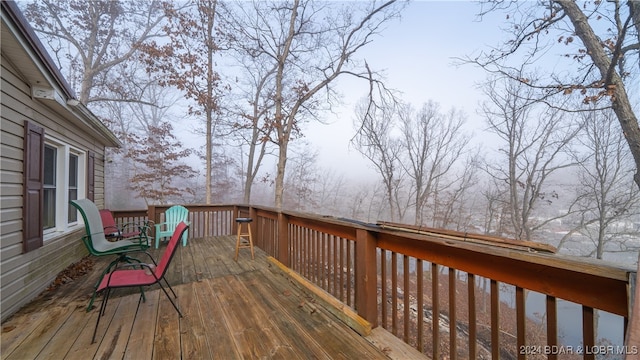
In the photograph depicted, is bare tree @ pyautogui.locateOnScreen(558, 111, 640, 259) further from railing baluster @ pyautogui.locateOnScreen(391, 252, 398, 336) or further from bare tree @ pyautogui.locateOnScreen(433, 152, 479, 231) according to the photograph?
railing baluster @ pyautogui.locateOnScreen(391, 252, 398, 336)

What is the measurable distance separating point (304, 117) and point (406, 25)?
447cm

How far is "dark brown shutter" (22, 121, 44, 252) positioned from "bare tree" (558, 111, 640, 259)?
14.7 m

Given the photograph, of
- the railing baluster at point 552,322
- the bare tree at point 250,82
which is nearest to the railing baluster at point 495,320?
the railing baluster at point 552,322

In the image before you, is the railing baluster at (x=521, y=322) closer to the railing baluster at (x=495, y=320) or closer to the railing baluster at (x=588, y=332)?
the railing baluster at (x=495, y=320)

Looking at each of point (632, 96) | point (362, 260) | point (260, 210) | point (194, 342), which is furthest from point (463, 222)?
point (194, 342)

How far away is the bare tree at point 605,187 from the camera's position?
336 inches

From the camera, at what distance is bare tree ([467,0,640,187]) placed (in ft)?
15.5

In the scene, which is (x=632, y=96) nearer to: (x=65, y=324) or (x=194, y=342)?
(x=194, y=342)

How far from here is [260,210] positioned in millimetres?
4496

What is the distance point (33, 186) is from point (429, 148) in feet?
45.5

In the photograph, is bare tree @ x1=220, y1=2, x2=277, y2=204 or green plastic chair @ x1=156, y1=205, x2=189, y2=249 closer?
green plastic chair @ x1=156, y1=205, x2=189, y2=249

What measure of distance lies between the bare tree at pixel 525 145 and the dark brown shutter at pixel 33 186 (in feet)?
40.3

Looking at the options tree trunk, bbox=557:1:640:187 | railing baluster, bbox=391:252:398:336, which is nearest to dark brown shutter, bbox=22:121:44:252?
railing baluster, bbox=391:252:398:336

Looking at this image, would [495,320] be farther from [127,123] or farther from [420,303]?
[127,123]
